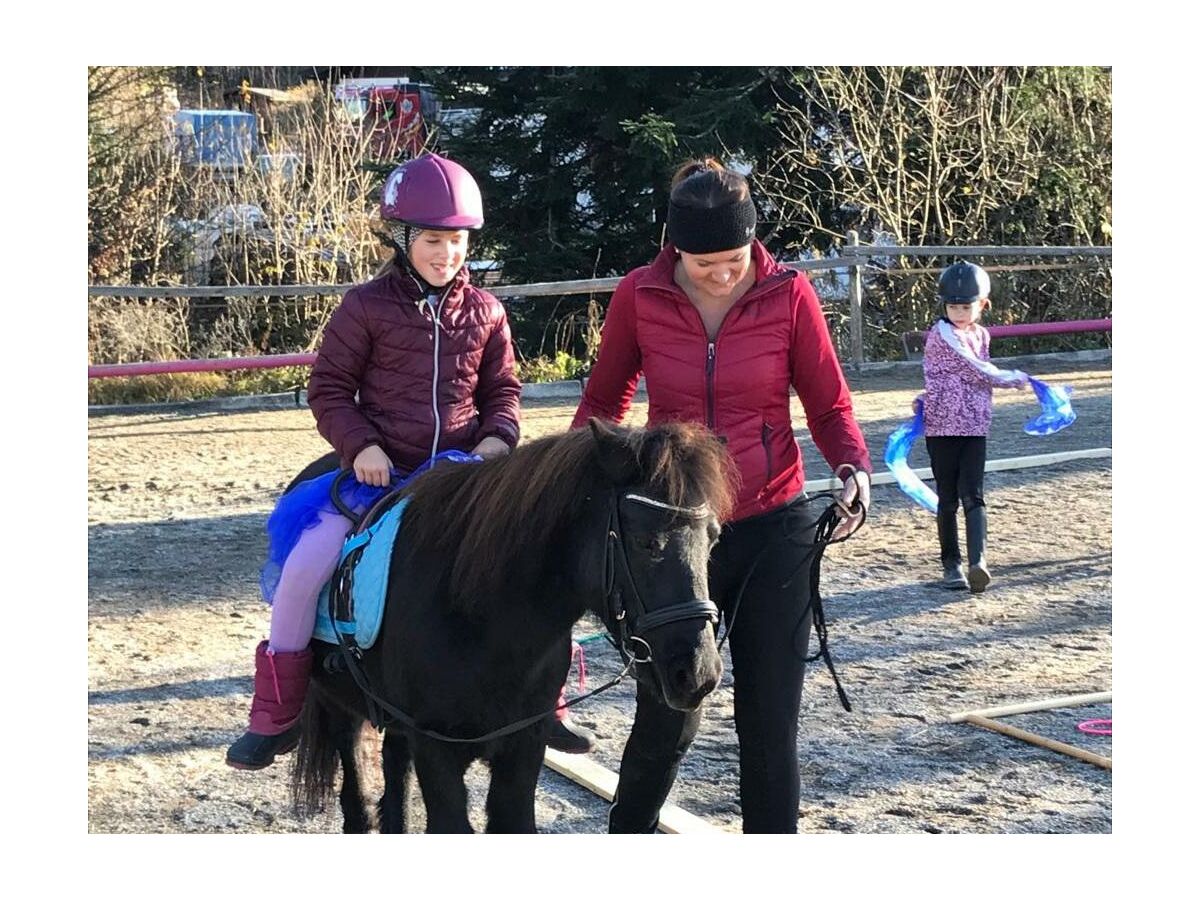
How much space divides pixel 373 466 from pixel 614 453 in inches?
35.5

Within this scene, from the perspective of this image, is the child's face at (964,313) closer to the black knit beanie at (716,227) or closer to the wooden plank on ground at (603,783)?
the wooden plank on ground at (603,783)

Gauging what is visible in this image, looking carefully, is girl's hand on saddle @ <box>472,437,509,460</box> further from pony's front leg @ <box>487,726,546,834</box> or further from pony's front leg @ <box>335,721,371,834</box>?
pony's front leg @ <box>335,721,371,834</box>

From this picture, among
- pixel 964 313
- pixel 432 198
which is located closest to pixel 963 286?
pixel 964 313

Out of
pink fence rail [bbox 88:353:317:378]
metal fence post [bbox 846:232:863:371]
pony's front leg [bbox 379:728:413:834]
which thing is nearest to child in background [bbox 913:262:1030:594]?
pony's front leg [bbox 379:728:413:834]

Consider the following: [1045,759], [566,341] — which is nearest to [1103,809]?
[1045,759]

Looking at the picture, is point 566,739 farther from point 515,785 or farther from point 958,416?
point 958,416

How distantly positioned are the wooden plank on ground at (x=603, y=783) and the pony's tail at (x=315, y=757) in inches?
33.0

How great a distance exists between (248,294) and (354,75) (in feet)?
11.6

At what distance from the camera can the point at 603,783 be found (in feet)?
14.9

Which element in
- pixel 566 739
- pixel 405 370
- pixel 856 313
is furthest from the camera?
pixel 856 313

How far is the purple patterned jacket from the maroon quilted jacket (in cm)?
389

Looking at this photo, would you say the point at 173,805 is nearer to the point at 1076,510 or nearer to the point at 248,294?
the point at 1076,510

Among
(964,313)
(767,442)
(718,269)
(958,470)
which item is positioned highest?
(964,313)

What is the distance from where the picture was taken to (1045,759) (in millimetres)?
4656
